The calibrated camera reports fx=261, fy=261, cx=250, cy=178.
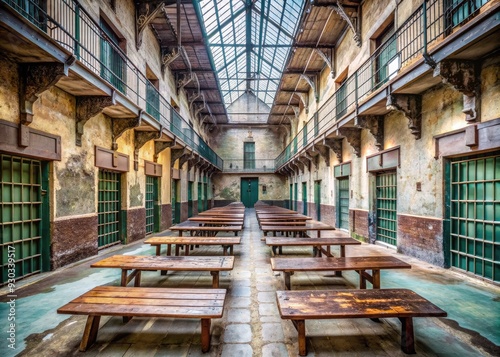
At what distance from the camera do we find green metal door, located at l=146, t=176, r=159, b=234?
951 cm

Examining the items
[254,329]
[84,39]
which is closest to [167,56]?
[84,39]

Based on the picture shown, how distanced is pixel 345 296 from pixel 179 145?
1001 cm

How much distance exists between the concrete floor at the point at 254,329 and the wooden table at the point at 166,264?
0.49 metres

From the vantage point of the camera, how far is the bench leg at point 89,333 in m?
2.37

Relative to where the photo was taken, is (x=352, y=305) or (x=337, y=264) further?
(x=337, y=264)

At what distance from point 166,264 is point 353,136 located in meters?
7.29

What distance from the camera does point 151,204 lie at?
988 centimetres

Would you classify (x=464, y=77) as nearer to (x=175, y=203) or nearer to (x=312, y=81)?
(x=312, y=81)

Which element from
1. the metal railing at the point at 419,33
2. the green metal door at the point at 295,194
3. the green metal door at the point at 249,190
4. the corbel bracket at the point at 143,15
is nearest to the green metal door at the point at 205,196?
the green metal door at the point at 249,190

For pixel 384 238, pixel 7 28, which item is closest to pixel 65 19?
pixel 7 28

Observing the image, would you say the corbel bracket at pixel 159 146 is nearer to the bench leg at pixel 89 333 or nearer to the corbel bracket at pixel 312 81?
the corbel bracket at pixel 312 81

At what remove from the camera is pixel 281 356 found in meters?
2.29

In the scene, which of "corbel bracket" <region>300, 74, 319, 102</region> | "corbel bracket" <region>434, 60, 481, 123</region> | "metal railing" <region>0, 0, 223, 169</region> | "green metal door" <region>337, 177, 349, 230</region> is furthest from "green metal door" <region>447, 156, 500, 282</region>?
"corbel bracket" <region>300, 74, 319, 102</region>

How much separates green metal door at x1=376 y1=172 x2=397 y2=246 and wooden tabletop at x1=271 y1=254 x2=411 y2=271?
12.7 feet
